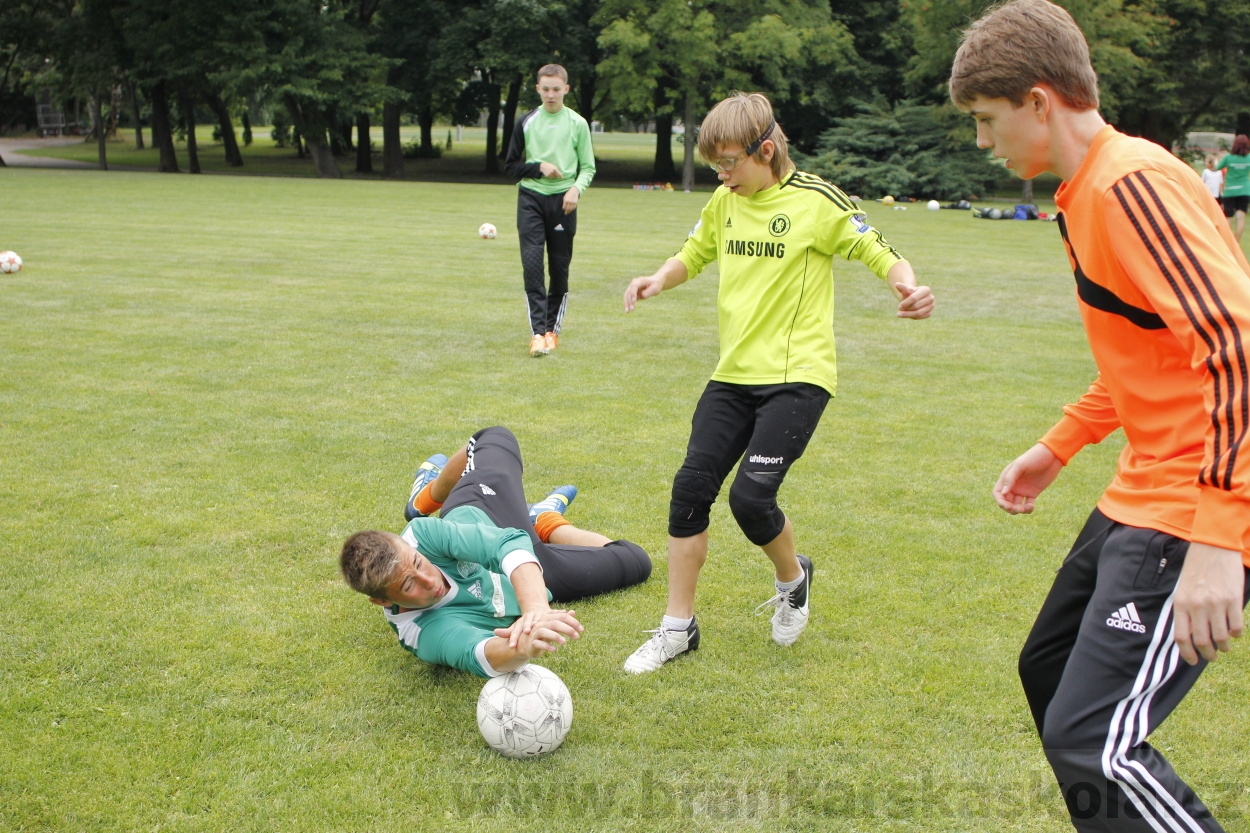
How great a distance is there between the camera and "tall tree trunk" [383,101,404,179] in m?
39.8

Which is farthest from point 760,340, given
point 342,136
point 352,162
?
point 352,162

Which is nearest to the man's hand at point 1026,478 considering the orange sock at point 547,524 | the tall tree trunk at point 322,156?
the orange sock at point 547,524

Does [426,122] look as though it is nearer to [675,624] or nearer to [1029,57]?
[675,624]

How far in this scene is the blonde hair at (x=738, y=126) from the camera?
13.2ft

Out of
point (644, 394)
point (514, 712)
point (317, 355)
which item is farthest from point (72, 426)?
point (514, 712)

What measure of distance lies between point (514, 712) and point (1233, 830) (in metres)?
2.29

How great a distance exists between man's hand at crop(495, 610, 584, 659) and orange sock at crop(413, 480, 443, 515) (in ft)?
6.78

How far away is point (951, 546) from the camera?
18.0 ft

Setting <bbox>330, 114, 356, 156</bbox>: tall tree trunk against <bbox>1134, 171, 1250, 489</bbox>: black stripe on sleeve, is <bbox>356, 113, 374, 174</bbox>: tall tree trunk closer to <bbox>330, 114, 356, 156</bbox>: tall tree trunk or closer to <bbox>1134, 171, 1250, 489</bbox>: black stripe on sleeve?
<bbox>330, 114, 356, 156</bbox>: tall tree trunk

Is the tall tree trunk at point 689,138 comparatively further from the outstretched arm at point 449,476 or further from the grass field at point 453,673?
the outstretched arm at point 449,476

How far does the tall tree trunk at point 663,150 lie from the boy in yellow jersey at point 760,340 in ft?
124

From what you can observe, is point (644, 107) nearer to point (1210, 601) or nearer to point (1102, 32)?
point (1102, 32)

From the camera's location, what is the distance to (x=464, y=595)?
13.7 ft

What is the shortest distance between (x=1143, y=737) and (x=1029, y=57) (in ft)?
4.88
